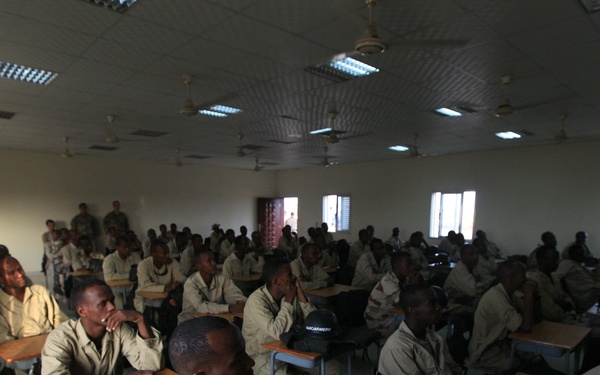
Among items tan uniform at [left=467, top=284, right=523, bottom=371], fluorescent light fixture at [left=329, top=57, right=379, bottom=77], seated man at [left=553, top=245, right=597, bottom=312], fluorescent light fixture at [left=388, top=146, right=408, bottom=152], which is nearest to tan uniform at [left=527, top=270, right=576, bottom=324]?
seated man at [left=553, top=245, right=597, bottom=312]

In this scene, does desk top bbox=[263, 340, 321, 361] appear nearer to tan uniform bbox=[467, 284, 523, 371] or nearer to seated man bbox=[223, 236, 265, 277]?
tan uniform bbox=[467, 284, 523, 371]

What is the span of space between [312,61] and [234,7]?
1316mm

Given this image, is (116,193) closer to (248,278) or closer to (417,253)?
(248,278)

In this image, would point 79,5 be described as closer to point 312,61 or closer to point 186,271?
point 312,61

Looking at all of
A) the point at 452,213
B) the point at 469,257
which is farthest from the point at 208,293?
the point at 452,213

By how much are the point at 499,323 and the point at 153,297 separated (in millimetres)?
3993

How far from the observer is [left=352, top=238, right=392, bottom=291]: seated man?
5941 millimetres

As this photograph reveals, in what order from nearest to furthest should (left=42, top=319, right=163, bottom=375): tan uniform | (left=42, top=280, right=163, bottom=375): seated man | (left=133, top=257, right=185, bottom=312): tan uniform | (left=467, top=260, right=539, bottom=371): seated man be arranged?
(left=42, top=319, right=163, bottom=375): tan uniform → (left=42, top=280, right=163, bottom=375): seated man → (left=467, top=260, right=539, bottom=371): seated man → (left=133, top=257, right=185, bottom=312): tan uniform

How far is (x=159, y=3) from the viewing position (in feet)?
9.27

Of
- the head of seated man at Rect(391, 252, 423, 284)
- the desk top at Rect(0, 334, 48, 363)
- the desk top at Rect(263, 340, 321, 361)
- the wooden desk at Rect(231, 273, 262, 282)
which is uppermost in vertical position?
the head of seated man at Rect(391, 252, 423, 284)

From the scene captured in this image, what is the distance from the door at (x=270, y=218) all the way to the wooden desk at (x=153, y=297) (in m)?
11.2

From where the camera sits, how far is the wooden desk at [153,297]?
15.4ft

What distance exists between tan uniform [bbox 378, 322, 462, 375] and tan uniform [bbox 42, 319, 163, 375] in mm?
1552

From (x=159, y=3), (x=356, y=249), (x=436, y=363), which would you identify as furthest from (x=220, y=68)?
(x=356, y=249)
